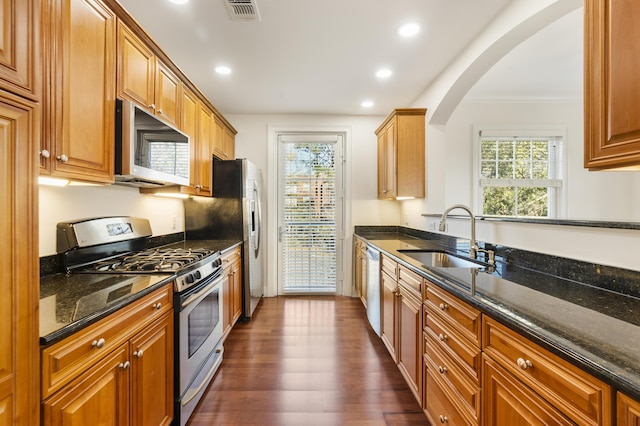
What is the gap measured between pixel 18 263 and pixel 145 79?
1.53 m

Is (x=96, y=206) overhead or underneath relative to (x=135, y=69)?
underneath

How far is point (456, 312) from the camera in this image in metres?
1.32

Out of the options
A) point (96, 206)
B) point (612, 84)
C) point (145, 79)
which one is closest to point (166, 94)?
point (145, 79)

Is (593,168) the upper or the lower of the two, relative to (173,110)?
lower

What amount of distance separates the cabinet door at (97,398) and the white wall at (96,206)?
86cm

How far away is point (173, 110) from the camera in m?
2.29

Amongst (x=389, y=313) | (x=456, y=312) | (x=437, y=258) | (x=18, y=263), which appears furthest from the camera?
(x=437, y=258)

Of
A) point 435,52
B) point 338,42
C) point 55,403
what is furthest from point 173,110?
point 435,52

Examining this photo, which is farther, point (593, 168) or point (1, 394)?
point (593, 168)

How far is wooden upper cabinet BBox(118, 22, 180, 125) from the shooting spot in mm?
1648

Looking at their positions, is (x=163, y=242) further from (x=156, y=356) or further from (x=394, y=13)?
(x=394, y=13)

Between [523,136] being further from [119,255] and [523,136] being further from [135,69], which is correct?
[119,255]

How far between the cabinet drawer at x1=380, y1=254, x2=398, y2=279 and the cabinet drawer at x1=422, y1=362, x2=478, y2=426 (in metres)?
0.74

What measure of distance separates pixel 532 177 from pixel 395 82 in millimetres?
2234
